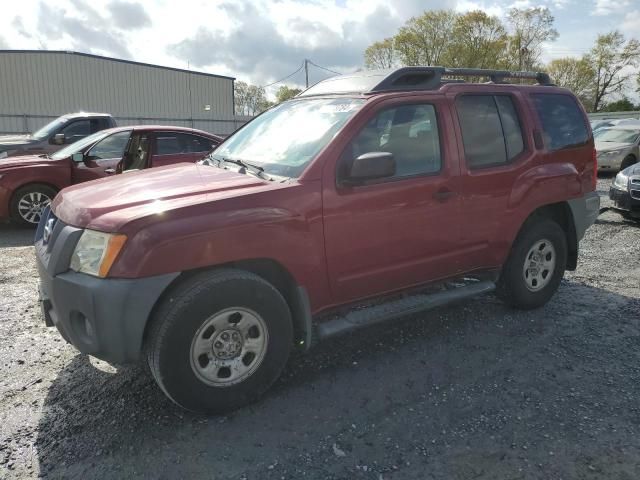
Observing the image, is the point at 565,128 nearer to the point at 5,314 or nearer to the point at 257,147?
the point at 257,147

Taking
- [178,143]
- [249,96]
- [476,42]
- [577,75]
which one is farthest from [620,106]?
[178,143]

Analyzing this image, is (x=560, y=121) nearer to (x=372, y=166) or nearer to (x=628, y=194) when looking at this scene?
(x=372, y=166)

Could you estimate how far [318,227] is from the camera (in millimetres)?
3119

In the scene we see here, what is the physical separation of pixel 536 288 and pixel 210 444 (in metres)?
3.15

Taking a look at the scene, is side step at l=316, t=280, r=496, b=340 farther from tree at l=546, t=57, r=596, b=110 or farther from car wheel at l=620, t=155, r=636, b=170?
tree at l=546, t=57, r=596, b=110

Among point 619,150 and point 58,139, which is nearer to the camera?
point 58,139

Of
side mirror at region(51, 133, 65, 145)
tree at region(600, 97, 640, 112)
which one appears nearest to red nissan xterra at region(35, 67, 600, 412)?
side mirror at region(51, 133, 65, 145)

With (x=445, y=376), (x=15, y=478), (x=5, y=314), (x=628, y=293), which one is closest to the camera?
(x=15, y=478)

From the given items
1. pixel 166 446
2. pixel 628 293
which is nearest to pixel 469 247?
pixel 628 293

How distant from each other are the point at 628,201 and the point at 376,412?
22.8 feet

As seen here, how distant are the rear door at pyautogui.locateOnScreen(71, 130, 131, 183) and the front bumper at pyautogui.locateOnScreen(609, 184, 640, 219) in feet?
25.9

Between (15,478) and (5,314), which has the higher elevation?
(5,314)

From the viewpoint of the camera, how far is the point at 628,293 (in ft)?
16.5

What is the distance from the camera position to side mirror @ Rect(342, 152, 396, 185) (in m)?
3.08
